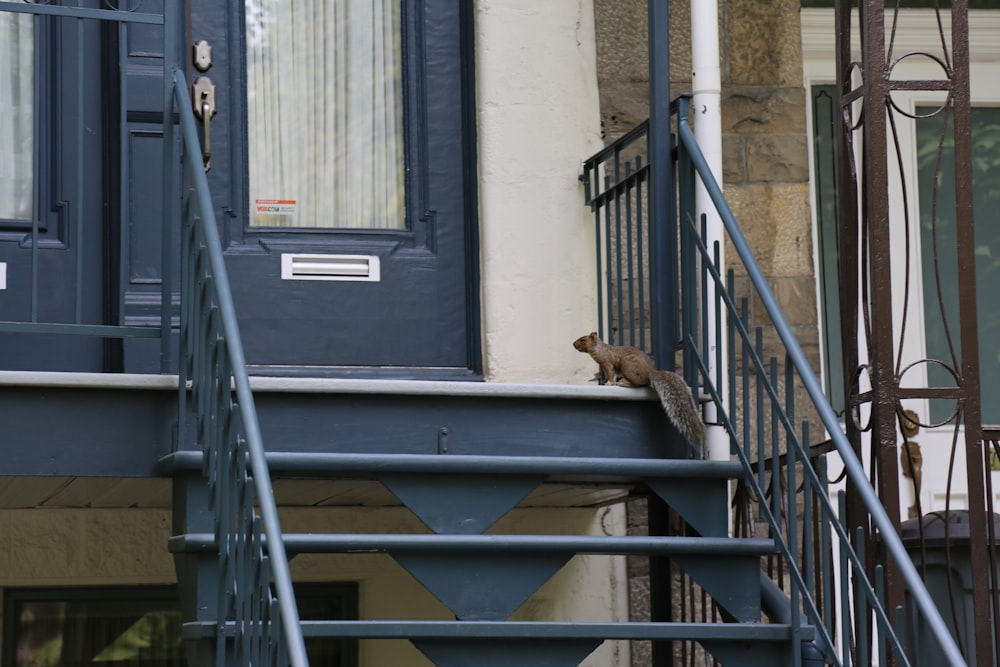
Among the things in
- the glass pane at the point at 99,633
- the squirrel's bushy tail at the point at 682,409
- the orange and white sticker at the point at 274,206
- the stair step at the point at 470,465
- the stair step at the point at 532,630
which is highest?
the orange and white sticker at the point at 274,206

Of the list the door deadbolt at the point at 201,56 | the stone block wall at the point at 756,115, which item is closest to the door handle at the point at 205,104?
the door deadbolt at the point at 201,56

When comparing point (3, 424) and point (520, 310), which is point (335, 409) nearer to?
point (3, 424)

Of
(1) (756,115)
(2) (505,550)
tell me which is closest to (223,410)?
(2) (505,550)

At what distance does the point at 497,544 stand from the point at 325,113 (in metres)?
2.31

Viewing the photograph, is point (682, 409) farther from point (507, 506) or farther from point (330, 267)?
point (330, 267)

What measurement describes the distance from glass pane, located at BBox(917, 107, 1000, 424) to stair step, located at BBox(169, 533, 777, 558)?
8.92 feet

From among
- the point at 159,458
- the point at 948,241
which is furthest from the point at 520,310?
the point at 948,241

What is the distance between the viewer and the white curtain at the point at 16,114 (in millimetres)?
5695

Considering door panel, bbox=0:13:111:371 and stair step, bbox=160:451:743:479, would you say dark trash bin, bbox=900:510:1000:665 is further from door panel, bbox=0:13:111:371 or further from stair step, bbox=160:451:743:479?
door panel, bbox=0:13:111:371

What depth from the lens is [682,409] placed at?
16.2ft

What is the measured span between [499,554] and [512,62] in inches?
92.9

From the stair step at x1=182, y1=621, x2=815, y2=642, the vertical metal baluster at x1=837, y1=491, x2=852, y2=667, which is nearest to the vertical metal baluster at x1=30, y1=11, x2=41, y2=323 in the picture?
the stair step at x1=182, y1=621, x2=815, y2=642

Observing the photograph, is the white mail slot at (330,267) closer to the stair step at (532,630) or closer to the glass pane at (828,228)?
the stair step at (532,630)

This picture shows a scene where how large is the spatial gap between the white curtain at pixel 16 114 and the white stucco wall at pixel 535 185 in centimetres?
170
